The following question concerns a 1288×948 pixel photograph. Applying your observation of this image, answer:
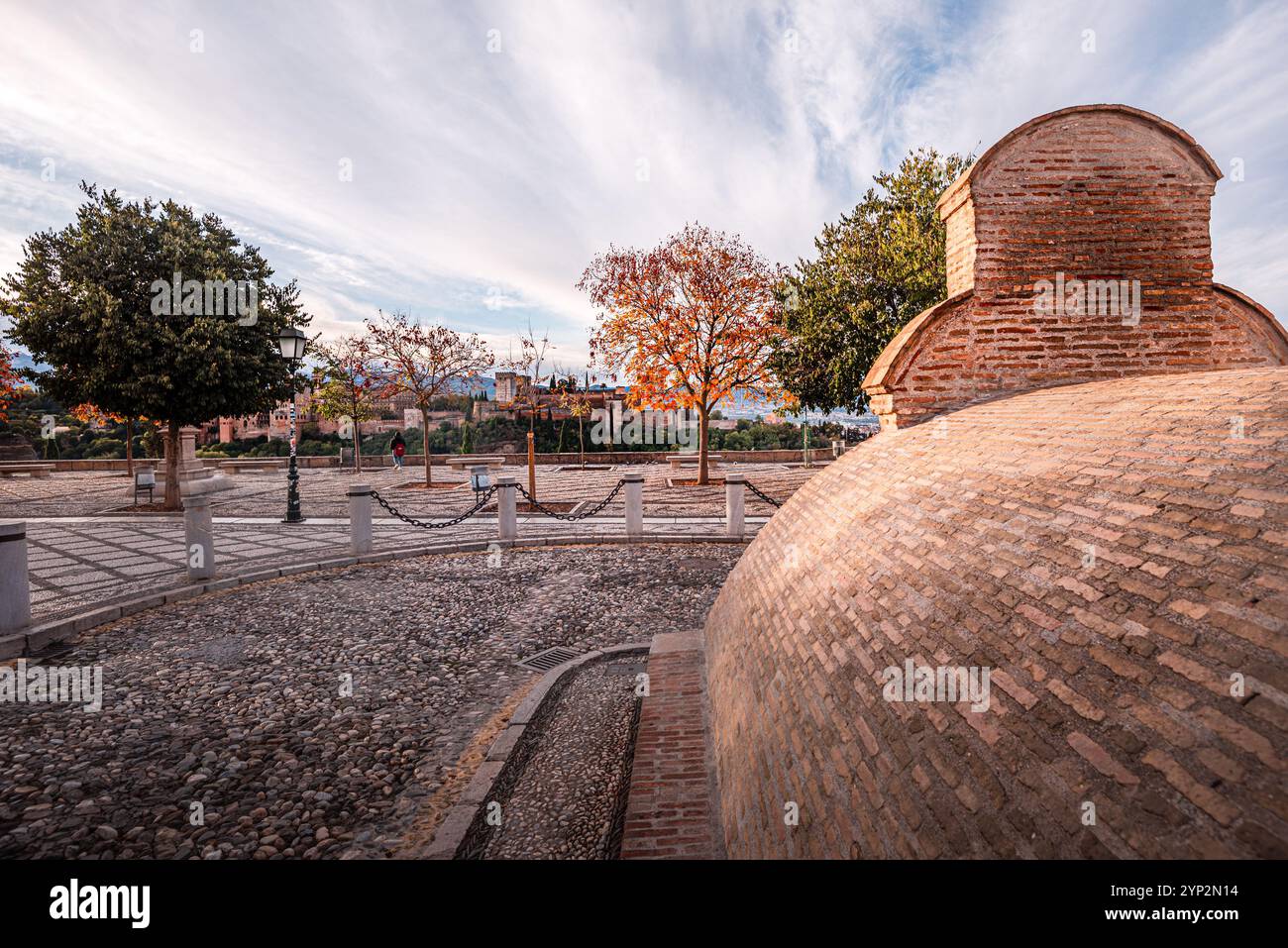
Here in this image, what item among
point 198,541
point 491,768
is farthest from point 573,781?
point 198,541

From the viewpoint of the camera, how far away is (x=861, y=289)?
61.5 ft

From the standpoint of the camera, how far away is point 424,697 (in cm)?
534

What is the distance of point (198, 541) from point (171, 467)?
11138mm

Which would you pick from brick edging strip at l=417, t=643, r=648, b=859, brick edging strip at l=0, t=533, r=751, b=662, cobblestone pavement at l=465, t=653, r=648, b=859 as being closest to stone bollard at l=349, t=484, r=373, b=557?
brick edging strip at l=0, t=533, r=751, b=662

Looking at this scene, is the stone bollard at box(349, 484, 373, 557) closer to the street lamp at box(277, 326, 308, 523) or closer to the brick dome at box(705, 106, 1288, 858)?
the street lamp at box(277, 326, 308, 523)

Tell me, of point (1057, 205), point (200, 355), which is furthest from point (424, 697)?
point (200, 355)

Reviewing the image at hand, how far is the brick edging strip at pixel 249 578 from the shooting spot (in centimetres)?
645

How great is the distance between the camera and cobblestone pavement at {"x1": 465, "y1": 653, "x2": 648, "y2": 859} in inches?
135

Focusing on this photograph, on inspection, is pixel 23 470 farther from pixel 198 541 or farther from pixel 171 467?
pixel 198 541

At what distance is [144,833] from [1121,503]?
5371 millimetres

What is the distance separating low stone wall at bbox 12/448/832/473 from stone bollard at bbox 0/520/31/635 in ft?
85.3

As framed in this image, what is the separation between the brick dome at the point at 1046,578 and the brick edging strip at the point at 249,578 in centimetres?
722
